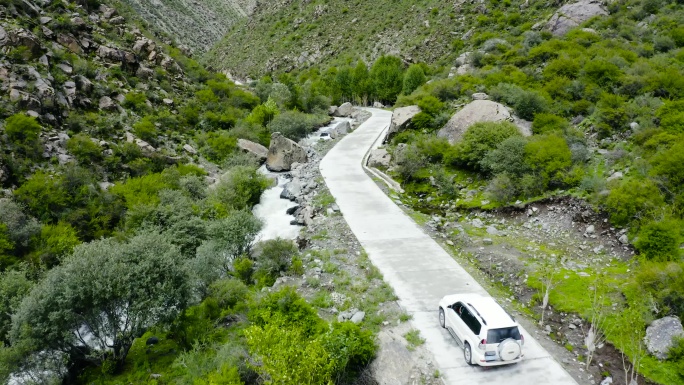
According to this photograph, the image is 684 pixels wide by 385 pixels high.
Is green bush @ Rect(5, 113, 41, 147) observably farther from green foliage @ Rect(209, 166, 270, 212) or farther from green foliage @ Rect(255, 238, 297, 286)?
green foliage @ Rect(255, 238, 297, 286)

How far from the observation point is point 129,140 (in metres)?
28.8

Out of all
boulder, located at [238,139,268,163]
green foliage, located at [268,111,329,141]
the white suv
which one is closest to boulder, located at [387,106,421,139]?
boulder, located at [238,139,268,163]

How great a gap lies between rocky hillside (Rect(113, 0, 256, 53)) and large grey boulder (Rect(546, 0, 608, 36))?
6885 cm

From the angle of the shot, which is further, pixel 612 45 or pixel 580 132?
pixel 612 45

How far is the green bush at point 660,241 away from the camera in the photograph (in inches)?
Result: 532

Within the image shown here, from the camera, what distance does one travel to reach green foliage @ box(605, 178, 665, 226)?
15.6 meters

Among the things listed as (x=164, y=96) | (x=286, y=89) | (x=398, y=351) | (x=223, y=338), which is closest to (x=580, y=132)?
(x=398, y=351)

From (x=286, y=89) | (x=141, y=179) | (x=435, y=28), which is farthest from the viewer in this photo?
(x=435, y=28)

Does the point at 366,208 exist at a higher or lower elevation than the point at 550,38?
lower

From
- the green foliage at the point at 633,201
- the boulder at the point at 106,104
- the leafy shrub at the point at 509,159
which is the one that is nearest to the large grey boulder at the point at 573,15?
the leafy shrub at the point at 509,159

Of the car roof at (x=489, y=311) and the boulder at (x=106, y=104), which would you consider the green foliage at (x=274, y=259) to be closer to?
the car roof at (x=489, y=311)

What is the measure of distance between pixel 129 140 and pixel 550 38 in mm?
39410

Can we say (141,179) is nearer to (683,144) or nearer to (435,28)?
(683,144)

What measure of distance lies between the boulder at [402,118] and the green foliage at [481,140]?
309 inches
